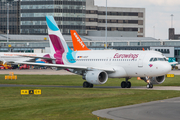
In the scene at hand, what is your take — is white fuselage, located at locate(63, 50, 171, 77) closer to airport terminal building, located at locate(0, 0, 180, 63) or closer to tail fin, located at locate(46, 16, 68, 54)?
tail fin, located at locate(46, 16, 68, 54)

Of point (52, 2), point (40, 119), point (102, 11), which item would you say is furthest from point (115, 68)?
point (102, 11)

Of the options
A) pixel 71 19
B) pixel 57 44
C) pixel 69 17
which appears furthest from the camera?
pixel 71 19

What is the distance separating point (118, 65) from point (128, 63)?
1.44 metres

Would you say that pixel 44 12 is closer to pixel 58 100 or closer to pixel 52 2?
pixel 52 2

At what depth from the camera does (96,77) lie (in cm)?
4038

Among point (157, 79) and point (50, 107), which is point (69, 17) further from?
point (50, 107)

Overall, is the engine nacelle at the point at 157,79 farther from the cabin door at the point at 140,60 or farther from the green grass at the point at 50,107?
the green grass at the point at 50,107

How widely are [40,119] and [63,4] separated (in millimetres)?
162427

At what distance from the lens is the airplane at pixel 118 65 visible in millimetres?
39969

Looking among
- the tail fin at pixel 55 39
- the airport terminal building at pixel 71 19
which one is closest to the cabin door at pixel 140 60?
the tail fin at pixel 55 39

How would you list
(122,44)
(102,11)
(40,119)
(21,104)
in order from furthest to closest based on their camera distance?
(102,11), (122,44), (21,104), (40,119)

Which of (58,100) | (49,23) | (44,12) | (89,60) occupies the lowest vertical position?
(58,100)

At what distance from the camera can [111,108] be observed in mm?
24062

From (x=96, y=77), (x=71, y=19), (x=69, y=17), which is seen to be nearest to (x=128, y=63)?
(x=96, y=77)
